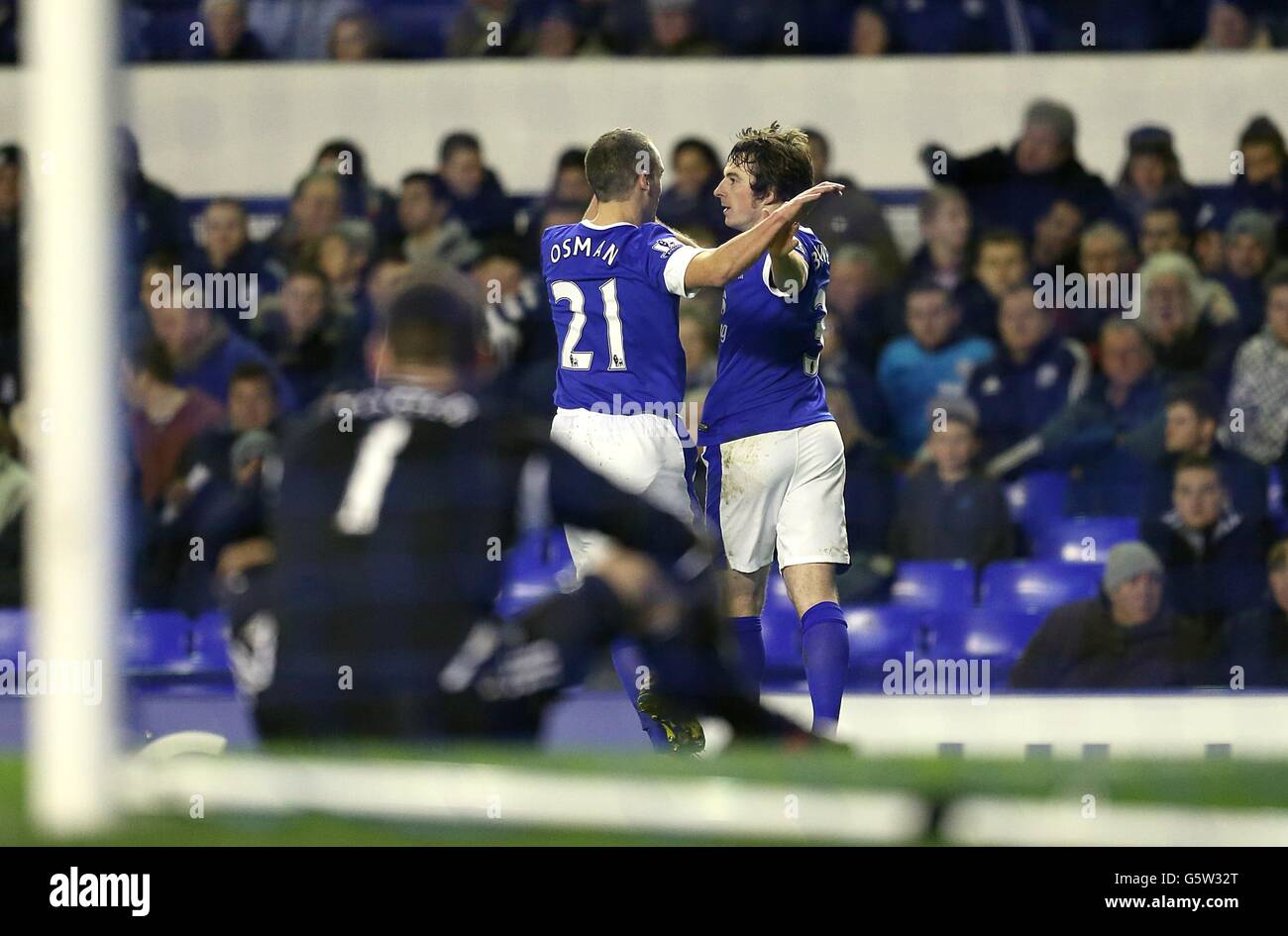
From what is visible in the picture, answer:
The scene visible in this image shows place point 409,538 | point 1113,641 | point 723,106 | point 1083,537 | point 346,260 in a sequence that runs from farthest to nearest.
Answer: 1. point 723,106
2. point 346,260
3. point 1083,537
4. point 1113,641
5. point 409,538

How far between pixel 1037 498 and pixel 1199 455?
0.62m

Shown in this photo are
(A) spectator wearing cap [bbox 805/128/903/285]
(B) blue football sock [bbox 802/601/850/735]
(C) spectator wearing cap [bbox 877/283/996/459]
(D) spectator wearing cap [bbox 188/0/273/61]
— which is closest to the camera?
(B) blue football sock [bbox 802/601/850/735]

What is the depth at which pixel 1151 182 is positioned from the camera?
841 centimetres

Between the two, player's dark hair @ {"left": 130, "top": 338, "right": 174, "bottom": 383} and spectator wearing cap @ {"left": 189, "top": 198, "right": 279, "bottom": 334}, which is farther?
spectator wearing cap @ {"left": 189, "top": 198, "right": 279, "bottom": 334}

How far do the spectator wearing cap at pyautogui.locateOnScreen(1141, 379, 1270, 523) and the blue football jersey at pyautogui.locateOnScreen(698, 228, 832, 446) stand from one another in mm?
2121

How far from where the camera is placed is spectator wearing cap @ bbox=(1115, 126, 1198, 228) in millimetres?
8320

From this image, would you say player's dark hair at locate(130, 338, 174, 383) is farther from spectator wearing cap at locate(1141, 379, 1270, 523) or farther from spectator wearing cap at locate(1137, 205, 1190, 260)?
spectator wearing cap at locate(1137, 205, 1190, 260)

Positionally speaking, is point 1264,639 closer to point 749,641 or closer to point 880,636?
point 880,636

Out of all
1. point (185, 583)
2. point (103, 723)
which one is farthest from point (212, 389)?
point (103, 723)

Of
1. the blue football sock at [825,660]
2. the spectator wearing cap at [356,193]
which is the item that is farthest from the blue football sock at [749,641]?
the spectator wearing cap at [356,193]

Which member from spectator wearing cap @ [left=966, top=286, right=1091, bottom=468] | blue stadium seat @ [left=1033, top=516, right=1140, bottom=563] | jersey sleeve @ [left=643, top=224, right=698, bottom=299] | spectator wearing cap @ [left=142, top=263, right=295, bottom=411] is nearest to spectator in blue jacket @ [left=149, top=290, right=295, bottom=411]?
spectator wearing cap @ [left=142, top=263, right=295, bottom=411]

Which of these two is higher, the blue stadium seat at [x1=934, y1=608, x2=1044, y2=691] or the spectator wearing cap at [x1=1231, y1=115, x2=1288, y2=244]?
the spectator wearing cap at [x1=1231, y1=115, x2=1288, y2=244]

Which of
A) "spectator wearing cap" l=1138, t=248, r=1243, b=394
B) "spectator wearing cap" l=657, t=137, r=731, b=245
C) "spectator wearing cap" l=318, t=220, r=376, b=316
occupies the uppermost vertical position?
"spectator wearing cap" l=657, t=137, r=731, b=245

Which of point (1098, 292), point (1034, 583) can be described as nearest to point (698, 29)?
point (1098, 292)
